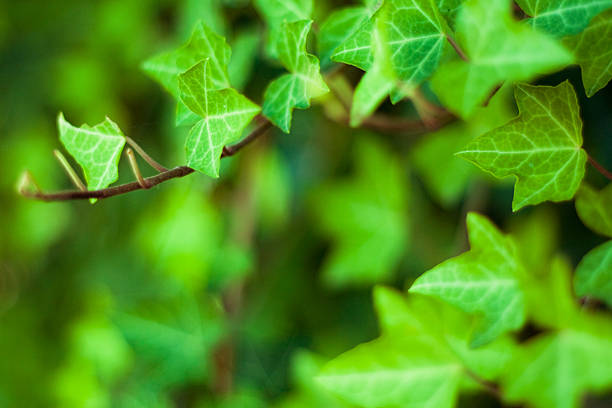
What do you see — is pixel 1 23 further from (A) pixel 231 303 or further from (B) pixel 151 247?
(A) pixel 231 303

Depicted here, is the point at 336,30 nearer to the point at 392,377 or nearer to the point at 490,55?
the point at 490,55

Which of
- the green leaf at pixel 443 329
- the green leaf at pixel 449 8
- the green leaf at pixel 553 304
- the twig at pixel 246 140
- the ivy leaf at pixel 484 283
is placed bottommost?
the green leaf at pixel 443 329

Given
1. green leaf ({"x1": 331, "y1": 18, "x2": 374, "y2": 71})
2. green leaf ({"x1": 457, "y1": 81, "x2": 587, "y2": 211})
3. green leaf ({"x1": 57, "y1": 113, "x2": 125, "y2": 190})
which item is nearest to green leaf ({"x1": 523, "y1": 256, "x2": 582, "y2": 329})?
green leaf ({"x1": 457, "y1": 81, "x2": 587, "y2": 211})

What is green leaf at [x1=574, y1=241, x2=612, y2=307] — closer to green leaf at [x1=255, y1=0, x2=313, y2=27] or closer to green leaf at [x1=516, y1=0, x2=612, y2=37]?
green leaf at [x1=516, y1=0, x2=612, y2=37]

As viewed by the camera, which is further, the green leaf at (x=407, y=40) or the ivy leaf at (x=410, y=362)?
the ivy leaf at (x=410, y=362)

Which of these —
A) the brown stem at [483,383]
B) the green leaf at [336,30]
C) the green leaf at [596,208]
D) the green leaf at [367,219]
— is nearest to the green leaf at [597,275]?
the green leaf at [596,208]

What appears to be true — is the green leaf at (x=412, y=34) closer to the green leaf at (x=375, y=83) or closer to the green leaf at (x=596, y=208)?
the green leaf at (x=375, y=83)

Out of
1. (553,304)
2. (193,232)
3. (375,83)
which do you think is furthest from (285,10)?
(193,232)
